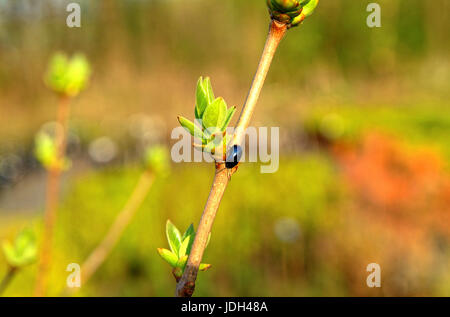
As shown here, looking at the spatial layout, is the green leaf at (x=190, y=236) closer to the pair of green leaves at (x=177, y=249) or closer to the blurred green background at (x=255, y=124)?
the pair of green leaves at (x=177, y=249)

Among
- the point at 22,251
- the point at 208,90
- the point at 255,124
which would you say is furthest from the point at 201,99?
the point at 255,124

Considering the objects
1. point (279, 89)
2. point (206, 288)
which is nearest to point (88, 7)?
point (279, 89)

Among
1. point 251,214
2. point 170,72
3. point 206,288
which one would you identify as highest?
point 170,72

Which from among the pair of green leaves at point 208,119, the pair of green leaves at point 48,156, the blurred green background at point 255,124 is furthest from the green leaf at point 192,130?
the blurred green background at point 255,124

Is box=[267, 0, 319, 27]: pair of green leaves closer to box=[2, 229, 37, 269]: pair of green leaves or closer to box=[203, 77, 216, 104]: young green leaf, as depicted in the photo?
box=[203, 77, 216, 104]: young green leaf

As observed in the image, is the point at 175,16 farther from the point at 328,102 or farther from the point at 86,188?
the point at 86,188

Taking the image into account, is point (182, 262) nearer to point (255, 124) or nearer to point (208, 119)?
point (208, 119)
